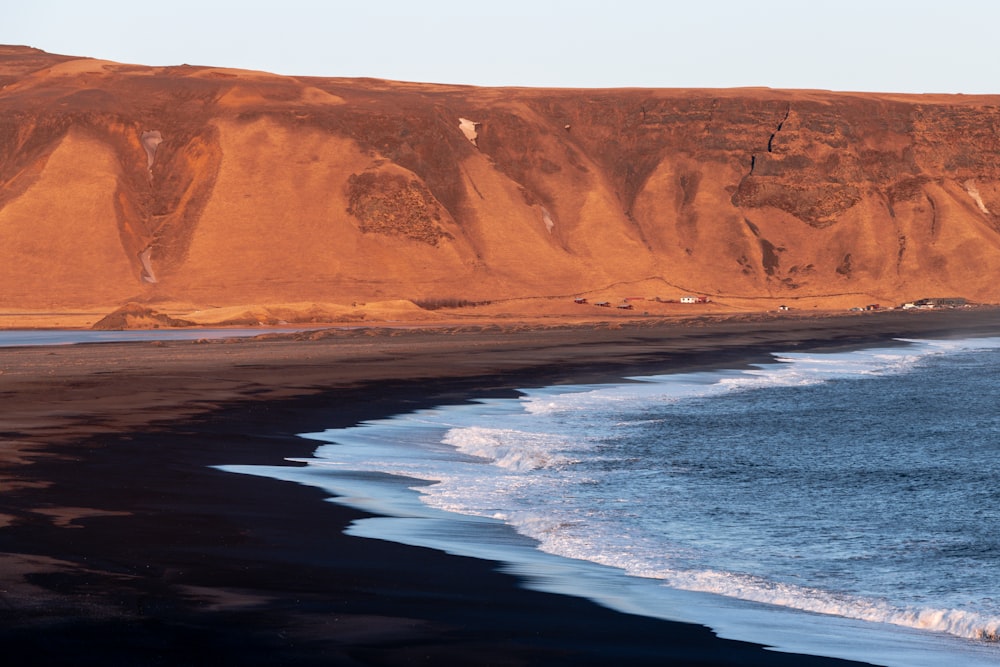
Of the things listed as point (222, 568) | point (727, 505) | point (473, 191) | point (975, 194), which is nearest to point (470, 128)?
point (473, 191)

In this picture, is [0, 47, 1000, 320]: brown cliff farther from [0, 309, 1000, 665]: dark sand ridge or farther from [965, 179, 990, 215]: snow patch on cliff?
[0, 309, 1000, 665]: dark sand ridge

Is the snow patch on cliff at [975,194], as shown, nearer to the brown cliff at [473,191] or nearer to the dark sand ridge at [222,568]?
the brown cliff at [473,191]

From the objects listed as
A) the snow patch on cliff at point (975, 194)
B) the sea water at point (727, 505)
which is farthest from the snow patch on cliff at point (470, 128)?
the sea water at point (727, 505)

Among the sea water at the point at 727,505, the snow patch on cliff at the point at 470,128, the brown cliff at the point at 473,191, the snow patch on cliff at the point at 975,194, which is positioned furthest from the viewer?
the snow patch on cliff at the point at 975,194

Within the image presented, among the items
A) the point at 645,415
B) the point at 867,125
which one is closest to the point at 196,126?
the point at 867,125

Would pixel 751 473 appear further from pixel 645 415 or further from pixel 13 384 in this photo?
pixel 13 384

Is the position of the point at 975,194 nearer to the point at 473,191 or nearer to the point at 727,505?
the point at 473,191
